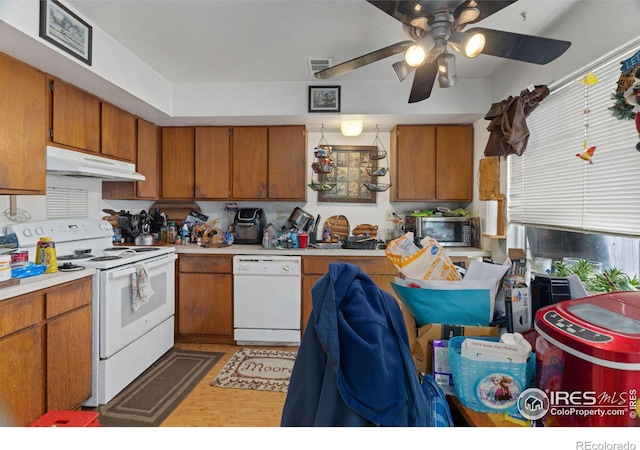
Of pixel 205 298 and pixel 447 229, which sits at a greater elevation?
pixel 447 229

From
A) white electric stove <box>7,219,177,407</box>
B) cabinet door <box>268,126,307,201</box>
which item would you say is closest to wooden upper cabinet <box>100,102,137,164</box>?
white electric stove <box>7,219,177,407</box>

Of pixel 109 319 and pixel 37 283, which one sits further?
pixel 109 319

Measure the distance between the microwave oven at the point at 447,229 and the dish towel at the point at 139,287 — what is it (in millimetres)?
2368

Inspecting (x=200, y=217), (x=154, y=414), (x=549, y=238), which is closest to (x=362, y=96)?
(x=549, y=238)

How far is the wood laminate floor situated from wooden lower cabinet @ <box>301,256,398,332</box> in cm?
87

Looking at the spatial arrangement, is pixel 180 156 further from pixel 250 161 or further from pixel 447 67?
pixel 447 67

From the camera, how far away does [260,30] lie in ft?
6.75

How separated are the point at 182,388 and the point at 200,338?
2.48ft

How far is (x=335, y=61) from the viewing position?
96.6 inches

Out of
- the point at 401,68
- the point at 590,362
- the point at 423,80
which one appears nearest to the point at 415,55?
the point at 401,68

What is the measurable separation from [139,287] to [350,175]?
7.43 feet

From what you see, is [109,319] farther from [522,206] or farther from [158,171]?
[522,206]

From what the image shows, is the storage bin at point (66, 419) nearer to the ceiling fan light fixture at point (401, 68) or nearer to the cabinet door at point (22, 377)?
the cabinet door at point (22, 377)

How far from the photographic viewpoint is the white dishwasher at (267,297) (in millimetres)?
2914
